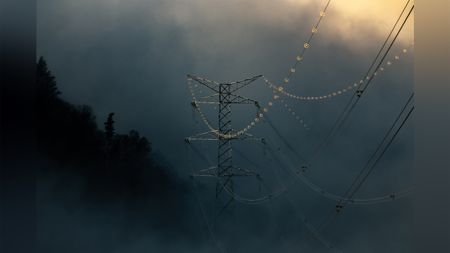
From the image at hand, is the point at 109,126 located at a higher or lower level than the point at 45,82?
lower

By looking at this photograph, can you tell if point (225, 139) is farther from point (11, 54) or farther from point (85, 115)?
point (11, 54)

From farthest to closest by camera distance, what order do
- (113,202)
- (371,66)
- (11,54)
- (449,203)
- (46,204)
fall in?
(113,202) → (46,204) → (371,66) → (11,54) → (449,203)

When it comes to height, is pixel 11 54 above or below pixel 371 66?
below

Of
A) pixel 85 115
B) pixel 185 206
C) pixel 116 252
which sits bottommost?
pixel 116 252

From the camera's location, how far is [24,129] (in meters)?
1.77

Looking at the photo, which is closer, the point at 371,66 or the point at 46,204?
the point at 371,66

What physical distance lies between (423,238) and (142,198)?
12348mm

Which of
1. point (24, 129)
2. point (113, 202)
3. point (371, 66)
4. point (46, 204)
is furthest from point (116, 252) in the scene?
point (24, 129)

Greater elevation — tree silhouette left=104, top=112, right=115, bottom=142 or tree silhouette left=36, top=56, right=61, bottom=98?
tree silhouette left=36, top=56, right=61, bottom=98

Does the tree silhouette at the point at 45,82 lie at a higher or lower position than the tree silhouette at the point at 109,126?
higher

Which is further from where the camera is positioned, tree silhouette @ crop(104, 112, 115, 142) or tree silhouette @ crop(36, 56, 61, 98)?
tree silhouette @ crop(104, 112, 115, 142)

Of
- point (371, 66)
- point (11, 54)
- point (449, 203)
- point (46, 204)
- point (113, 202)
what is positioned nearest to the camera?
point (449, 203)

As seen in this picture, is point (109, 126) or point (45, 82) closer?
point (45, 82)

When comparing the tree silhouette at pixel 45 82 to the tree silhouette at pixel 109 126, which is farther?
the tree silhouette at pixel 109 126
